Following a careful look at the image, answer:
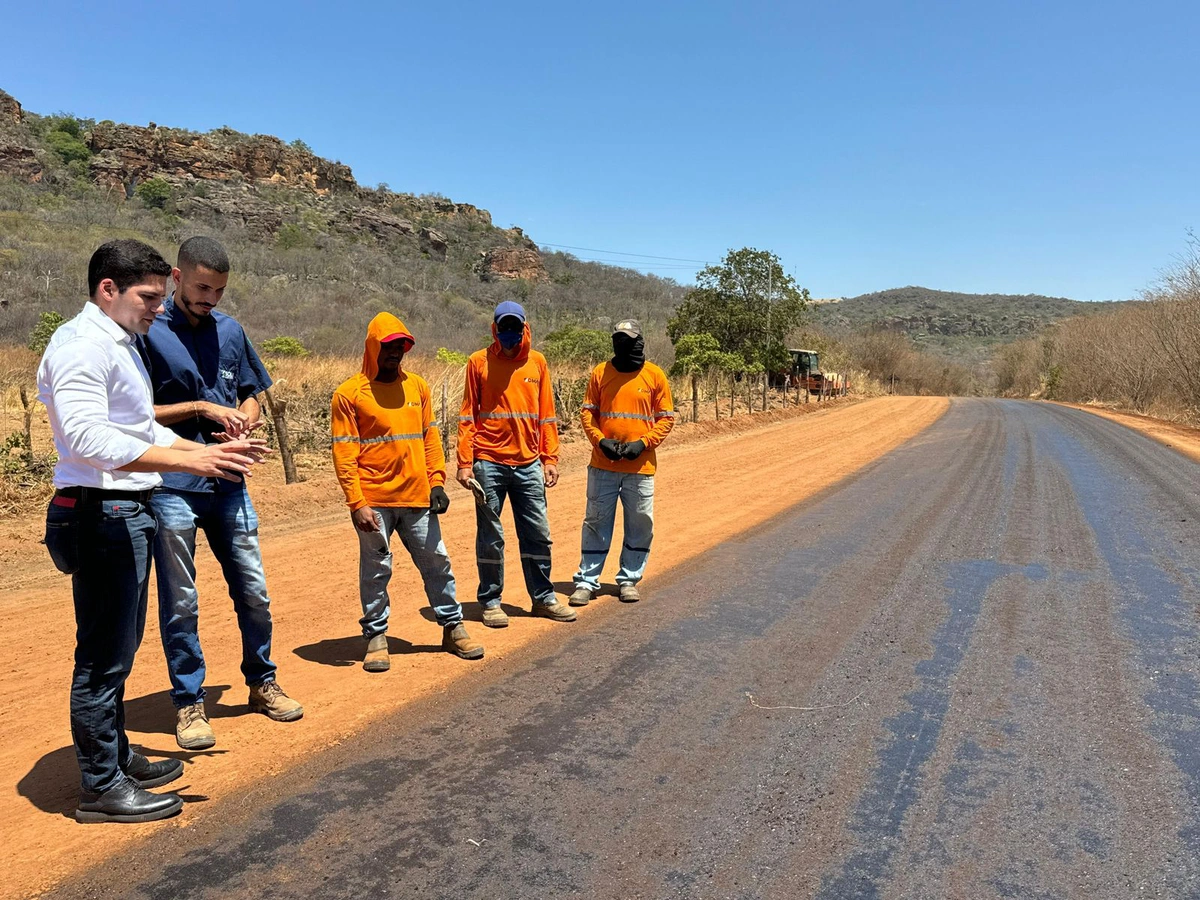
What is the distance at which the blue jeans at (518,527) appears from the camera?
17.3 feet

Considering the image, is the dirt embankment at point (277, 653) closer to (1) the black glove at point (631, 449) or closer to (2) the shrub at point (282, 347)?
(1) the black glove at point (631, 449)

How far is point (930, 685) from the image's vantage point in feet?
14.3

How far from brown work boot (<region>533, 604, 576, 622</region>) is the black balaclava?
1823 mm

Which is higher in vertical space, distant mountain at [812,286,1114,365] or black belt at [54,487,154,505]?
distant mountain at [812,286,1114,365]

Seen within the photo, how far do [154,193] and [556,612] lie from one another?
5645cm

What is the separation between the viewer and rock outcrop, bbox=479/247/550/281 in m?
63.3

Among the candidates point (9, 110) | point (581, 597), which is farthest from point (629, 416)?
point (9, 110)

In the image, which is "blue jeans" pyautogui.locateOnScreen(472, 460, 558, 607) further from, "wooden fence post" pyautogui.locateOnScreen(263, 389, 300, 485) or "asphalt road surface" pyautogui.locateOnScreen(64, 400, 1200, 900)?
"wooden fence post" pyautogui.locateOnScreen(263, 389, 300, 485)

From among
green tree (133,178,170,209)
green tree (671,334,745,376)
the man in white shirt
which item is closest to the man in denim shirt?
the man in white shirt

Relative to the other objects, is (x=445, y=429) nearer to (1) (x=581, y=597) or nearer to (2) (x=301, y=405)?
(2) (x=301, y=405)

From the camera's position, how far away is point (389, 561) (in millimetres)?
4551

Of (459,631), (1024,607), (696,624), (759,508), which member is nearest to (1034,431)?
(759,508)

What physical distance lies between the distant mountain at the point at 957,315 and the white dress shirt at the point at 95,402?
108318 mm

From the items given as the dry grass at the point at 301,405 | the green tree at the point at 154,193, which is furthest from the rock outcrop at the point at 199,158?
the dry grass at the point at 301,405
